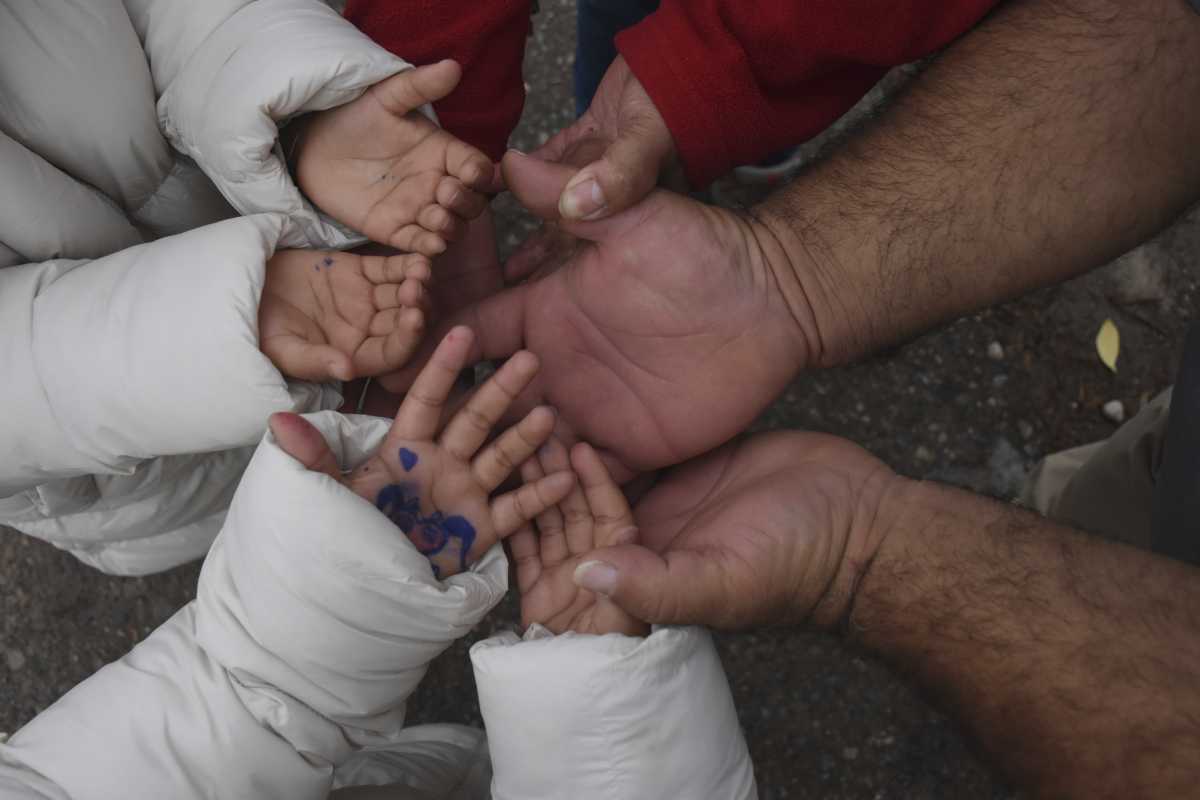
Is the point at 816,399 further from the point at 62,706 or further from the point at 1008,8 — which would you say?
the point at 62,706

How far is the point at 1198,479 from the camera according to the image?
3.58 ft

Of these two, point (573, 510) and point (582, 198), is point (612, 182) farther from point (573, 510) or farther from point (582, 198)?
point (573, 510)

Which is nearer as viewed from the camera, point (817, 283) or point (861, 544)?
point (861, 544)

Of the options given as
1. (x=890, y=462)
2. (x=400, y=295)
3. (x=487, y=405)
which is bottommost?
(x=890, y=462)

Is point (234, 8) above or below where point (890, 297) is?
above

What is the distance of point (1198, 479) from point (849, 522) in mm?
409

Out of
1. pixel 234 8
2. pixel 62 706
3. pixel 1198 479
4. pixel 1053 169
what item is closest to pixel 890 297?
pixel 1053 169

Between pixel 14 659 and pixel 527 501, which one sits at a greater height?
pixel 527 501

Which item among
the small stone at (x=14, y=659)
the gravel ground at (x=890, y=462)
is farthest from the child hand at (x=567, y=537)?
the small stone at (x=14, y=659)

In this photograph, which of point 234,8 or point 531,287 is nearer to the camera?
point 234,8

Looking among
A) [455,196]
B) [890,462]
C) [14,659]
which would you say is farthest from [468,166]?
[14,659]

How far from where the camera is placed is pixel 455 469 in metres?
1.13

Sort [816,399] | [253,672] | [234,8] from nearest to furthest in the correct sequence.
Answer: [253,672], [234,8], [816,399]

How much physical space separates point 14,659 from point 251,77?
1.34 metres
